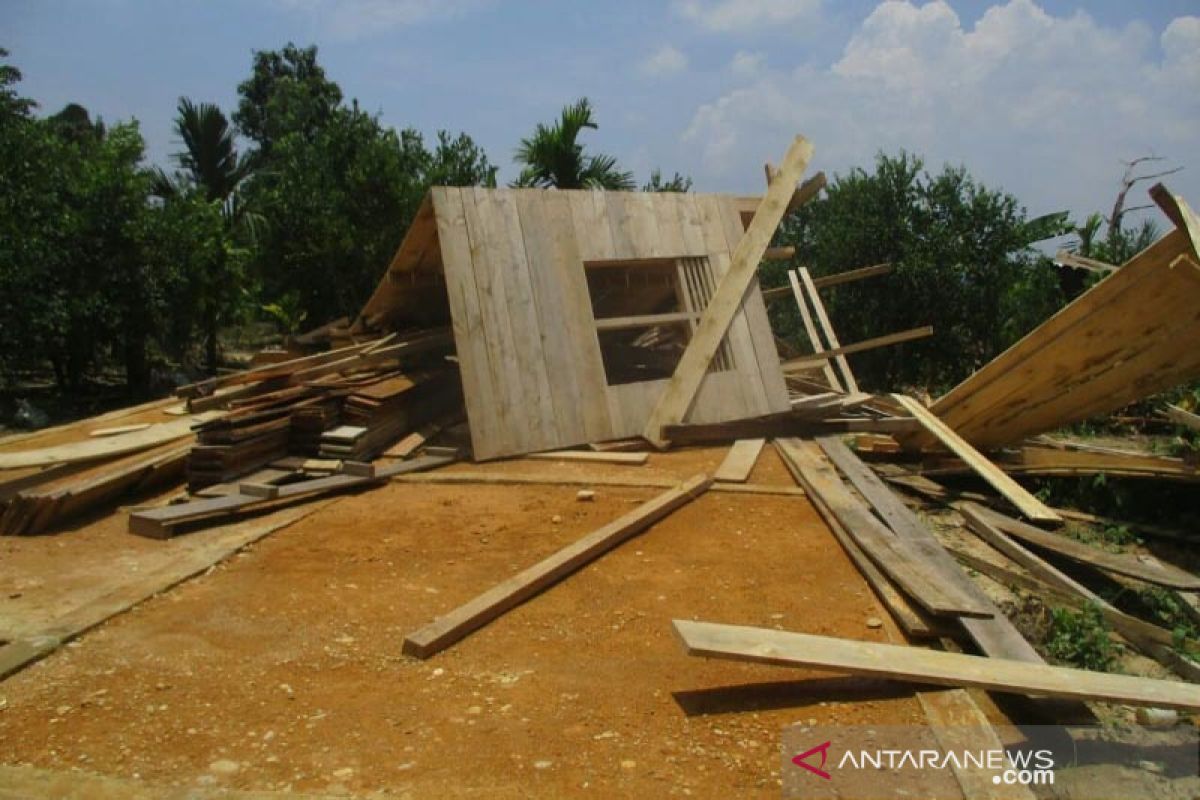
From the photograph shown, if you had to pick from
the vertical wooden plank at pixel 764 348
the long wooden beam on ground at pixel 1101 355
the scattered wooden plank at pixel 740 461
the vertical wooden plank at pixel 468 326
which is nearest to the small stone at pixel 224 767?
the scattered wooden plank at pixel 740 461

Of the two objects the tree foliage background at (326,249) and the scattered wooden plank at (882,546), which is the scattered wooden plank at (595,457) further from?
the tree foliage background at (326,249)

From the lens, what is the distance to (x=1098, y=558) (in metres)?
5.96

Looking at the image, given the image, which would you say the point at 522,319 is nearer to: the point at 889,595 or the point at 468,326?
the point at 468,326

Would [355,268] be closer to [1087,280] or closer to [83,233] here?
[83,233]

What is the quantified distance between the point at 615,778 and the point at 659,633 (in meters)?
1.17

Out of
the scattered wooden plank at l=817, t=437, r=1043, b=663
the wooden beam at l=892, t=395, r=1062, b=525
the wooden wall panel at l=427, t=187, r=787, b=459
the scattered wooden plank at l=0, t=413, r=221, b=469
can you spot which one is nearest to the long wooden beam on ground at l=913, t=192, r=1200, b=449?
the wooden beam at l=892, t=395, r=1062, b=525

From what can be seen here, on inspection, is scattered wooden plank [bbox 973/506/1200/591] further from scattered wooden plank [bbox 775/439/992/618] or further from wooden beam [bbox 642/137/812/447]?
wooden beam [bbox 642/137/812/447]

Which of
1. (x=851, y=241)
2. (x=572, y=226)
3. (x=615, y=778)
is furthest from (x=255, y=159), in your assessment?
(x=615, y=778)

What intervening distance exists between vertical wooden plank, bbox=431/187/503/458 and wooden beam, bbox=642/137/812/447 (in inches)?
59.4

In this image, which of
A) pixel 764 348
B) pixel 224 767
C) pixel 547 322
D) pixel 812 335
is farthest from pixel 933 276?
pixel 224 767

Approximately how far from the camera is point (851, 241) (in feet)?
47.5

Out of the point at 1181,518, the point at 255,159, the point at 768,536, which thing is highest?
the point at 255,159

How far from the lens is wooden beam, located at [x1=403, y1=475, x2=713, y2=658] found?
3635mm

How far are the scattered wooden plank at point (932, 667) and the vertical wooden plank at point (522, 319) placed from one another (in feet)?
14.3
